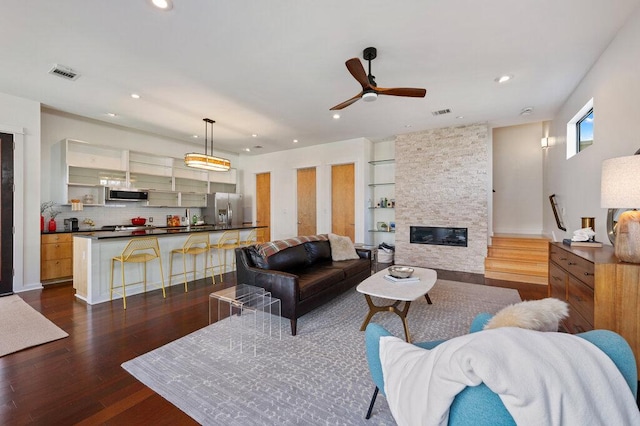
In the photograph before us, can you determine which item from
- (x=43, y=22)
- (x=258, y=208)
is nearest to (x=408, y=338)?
(x=43, y=22)

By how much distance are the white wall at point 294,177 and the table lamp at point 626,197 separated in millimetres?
4577

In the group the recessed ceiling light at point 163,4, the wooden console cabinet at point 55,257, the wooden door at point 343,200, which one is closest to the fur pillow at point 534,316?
the recessed ceiling light at point 163,4

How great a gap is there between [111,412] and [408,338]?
2298 millimetres

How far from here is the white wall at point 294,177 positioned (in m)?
6.45

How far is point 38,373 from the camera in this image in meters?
2.10

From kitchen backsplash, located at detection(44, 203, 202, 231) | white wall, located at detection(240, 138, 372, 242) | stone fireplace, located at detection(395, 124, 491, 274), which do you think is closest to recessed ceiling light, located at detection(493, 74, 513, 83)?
stone fireplace, located at detection(395, 124, 491, 274)

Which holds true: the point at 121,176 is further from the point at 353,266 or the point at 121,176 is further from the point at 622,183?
the point at 622,183

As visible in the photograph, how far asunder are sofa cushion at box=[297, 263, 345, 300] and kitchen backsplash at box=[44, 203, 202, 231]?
4791 millimetres

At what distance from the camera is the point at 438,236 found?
577cm

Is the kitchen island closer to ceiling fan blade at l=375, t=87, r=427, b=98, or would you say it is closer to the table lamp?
ceiling fan blade at l=375, t=87, r=427, b=98

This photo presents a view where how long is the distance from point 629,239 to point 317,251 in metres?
3.16

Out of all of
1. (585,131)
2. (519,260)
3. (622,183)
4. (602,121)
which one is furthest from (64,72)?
(519,260)

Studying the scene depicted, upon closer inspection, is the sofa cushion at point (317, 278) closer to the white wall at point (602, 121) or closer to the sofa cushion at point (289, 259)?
the sofa cushion at point (289, 259)

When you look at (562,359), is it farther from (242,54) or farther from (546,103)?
(546,103)
